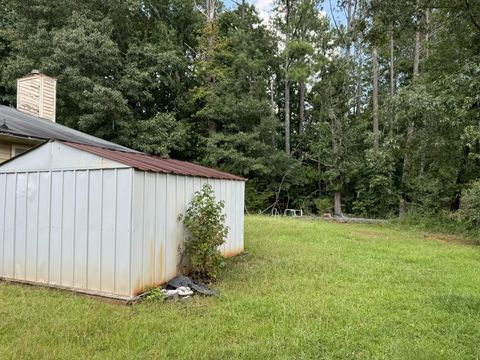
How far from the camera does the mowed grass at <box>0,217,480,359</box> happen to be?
3.33 m

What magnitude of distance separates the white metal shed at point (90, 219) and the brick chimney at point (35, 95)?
268 inches

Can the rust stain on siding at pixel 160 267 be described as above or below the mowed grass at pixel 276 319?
above

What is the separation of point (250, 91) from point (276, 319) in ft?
59.9

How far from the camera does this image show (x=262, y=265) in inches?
263

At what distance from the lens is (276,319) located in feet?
13.3

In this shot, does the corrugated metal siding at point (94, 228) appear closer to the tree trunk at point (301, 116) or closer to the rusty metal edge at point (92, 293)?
the rusty metal edge at point (92, 293)

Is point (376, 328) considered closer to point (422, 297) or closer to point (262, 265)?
point (422, 297)

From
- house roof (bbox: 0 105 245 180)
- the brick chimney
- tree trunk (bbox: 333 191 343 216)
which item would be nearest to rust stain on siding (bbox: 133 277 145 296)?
house roof (bbox: 0 105 245 180)

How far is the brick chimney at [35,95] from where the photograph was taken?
38.2ft

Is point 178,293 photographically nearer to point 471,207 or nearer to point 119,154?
point 119,154

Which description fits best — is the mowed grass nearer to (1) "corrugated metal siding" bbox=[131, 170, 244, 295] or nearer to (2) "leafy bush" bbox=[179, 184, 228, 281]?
(2) "leafy bush" bbox=[179, 184, 228, 281]

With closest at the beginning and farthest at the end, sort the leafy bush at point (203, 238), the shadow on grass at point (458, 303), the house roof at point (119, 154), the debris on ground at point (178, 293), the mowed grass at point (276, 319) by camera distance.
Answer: the mowed grass at point (276, 319) < the shadow on grass at point (458, 303) < the debris on ground at point (178, 293) < the house roof at point (119, 154) < the leafy bush at point (203, 238)

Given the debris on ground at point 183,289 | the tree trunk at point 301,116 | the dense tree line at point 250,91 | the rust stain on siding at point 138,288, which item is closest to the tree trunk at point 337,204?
the dense tree line at point 250,91

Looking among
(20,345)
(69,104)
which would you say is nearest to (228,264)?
(20,345)
